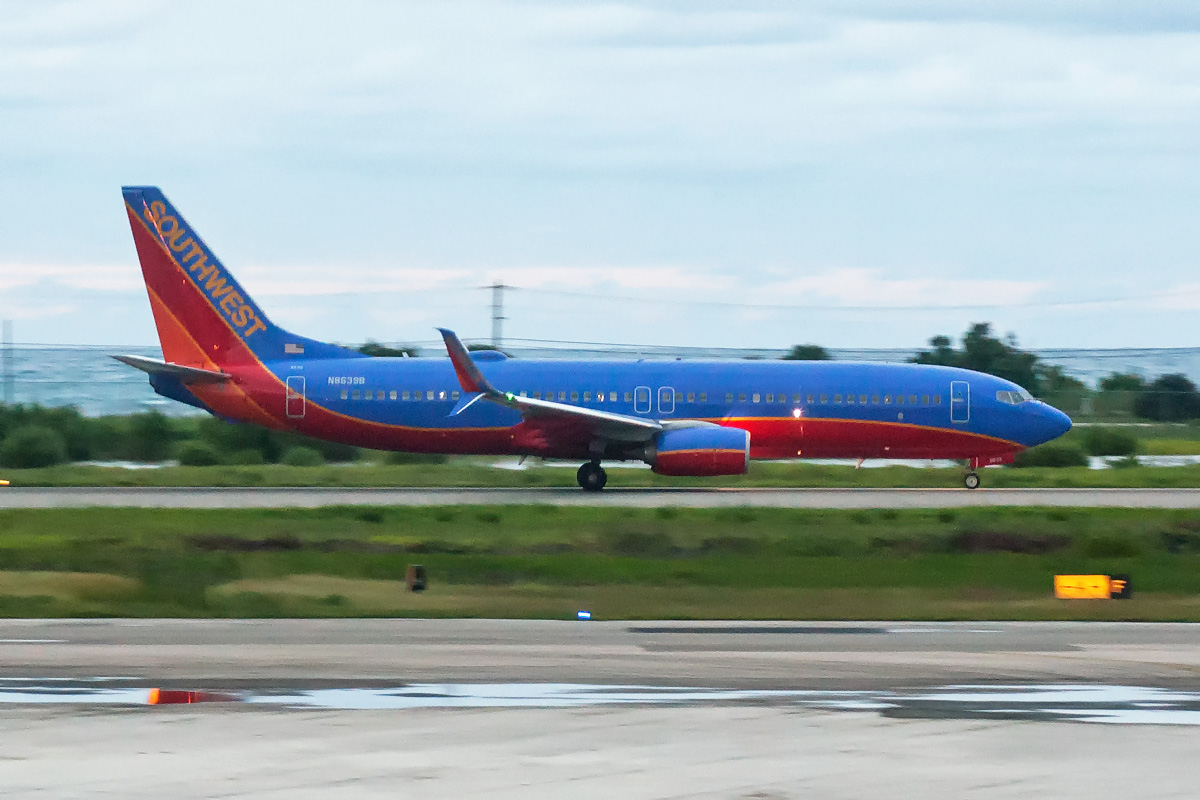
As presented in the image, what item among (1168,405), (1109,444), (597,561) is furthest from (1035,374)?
(597,561)

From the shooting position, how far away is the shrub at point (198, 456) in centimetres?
4991

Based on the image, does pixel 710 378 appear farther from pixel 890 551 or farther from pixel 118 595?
pixel 118 595

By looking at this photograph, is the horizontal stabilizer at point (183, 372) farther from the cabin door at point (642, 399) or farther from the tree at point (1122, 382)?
the tree at point (1122, 382)

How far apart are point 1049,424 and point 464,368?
1439 cm

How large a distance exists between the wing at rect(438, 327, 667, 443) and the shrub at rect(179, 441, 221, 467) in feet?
50.5

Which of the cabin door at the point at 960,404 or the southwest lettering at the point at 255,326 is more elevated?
the southwest lettering at the point at 255,326

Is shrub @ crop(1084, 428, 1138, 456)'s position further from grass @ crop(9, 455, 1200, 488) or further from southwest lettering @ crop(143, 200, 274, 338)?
southwest lettering @ crop(143, 200, 274, 338)

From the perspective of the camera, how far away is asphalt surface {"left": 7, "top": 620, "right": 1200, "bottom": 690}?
574 inches

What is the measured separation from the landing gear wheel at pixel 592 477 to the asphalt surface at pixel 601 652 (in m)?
19.1

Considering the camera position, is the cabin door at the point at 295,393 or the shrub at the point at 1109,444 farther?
the shrub at the point at 1109,444

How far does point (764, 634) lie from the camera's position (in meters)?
17.7

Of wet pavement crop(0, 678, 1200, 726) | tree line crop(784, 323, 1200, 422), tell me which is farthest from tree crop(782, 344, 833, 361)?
wet pavement crop(0, 678, 1200, 726)

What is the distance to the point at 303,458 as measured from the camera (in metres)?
51.1

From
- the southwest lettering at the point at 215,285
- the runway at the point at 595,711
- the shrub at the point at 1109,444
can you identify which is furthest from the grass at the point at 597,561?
the shrub at the point at 1109,444
